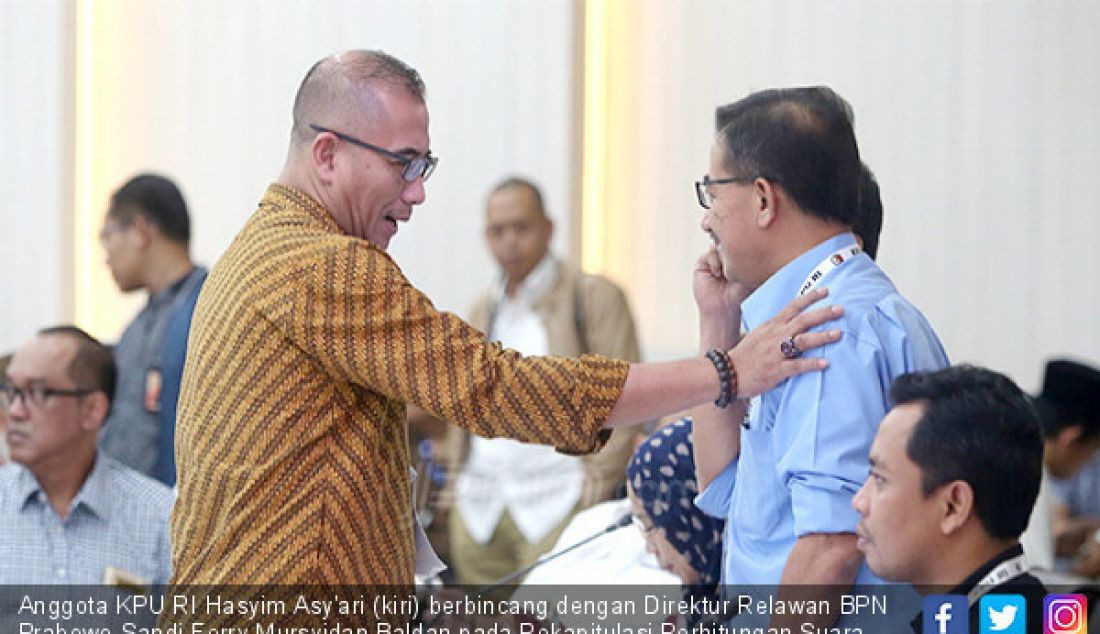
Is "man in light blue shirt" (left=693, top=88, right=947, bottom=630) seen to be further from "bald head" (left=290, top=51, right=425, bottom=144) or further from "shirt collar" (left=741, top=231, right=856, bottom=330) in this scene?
"bald head" (left=290, top=51, right=425, bottom=144)

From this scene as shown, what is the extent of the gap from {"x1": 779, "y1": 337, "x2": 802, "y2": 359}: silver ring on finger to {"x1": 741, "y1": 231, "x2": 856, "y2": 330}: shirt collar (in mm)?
107

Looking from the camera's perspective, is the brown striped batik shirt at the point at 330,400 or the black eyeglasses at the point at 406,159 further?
the black eyeglasses at the point at 406,159

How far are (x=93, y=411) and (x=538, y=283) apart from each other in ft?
5.89

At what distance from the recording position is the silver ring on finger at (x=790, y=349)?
2.17 metres

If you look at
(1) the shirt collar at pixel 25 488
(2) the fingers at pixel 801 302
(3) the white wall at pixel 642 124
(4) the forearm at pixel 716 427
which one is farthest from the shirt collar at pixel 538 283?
(2) the fingers at pixel 801 302

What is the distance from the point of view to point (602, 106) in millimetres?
7211

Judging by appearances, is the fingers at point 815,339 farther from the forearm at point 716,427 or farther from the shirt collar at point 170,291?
the shirt collar at point 170,291

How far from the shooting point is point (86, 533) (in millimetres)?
3793

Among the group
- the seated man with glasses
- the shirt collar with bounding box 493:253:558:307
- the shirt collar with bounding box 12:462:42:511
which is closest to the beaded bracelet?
the seated man with glasses

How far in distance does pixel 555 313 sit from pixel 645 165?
2.00m

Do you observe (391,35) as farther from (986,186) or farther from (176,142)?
(986,186)

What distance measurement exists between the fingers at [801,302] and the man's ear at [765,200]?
0.42ft

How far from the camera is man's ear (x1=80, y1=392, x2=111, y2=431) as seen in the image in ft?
13.0

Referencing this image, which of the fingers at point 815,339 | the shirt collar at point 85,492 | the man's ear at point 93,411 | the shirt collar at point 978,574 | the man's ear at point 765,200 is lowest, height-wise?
the shirt collar at point 85,492
